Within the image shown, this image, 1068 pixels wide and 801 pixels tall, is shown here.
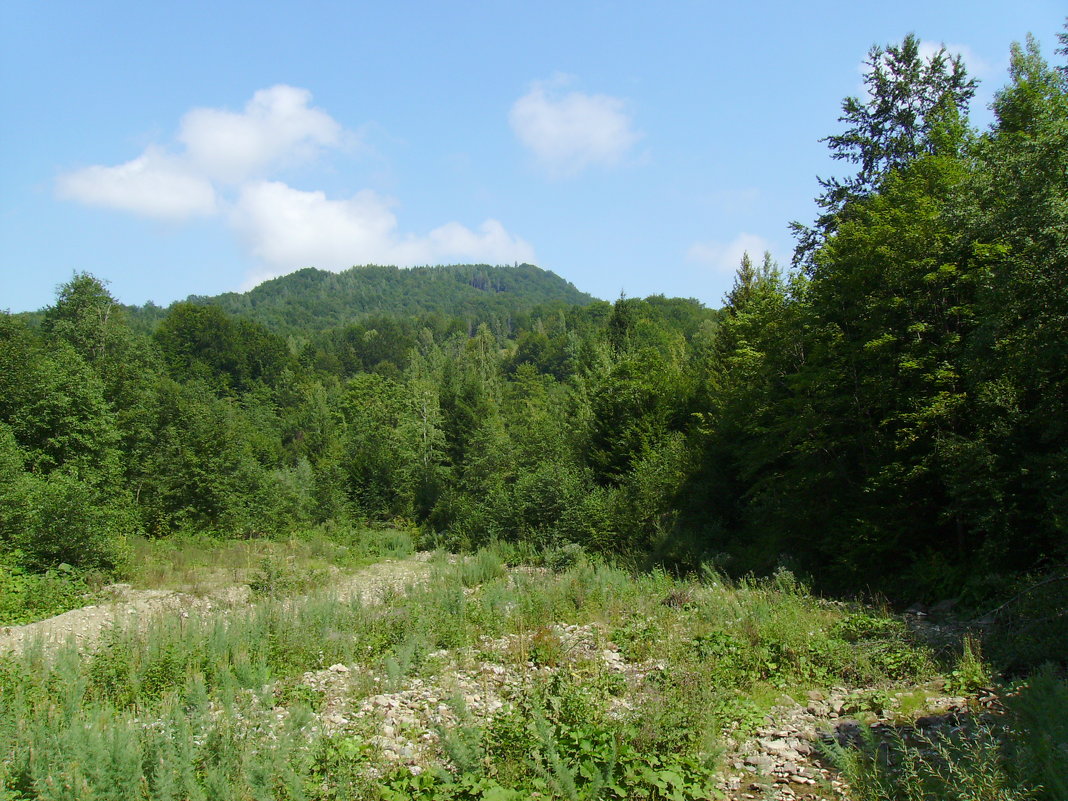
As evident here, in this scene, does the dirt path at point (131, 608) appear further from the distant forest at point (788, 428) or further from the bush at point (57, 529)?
the distant forest at point (788, 428)

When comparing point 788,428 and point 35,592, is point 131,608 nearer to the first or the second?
point 35,592

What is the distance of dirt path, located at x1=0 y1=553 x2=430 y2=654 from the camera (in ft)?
Answer: 37.3

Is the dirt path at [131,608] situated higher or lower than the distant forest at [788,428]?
lower

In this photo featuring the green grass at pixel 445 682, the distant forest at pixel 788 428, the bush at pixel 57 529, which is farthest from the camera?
the bush at pixel 57 529

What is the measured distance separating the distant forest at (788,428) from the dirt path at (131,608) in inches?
126

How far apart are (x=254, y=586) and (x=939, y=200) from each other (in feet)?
67.3

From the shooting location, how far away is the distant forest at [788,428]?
1075 cm

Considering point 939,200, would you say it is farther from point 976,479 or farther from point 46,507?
point 46,507

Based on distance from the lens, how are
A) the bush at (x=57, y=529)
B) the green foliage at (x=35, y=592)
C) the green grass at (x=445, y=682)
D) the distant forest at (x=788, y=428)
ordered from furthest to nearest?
the bush at (x=57, y=529), the green foliage at (x=35, y=592), the distant forest at (x=788, y=428), the green grass at (x=445, y=682)

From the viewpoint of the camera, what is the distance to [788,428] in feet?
50.6

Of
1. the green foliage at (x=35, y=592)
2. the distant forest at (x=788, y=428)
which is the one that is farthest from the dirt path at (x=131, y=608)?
the distant forest at (x=788, y=428)

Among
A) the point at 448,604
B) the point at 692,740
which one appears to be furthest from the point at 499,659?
the point at 692,740

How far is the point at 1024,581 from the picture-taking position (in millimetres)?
9641

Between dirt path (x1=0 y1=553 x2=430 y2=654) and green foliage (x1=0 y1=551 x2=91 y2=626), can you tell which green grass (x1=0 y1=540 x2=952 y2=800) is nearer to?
dirt path (x1=0 y1=553 x2=430 y2=654)
